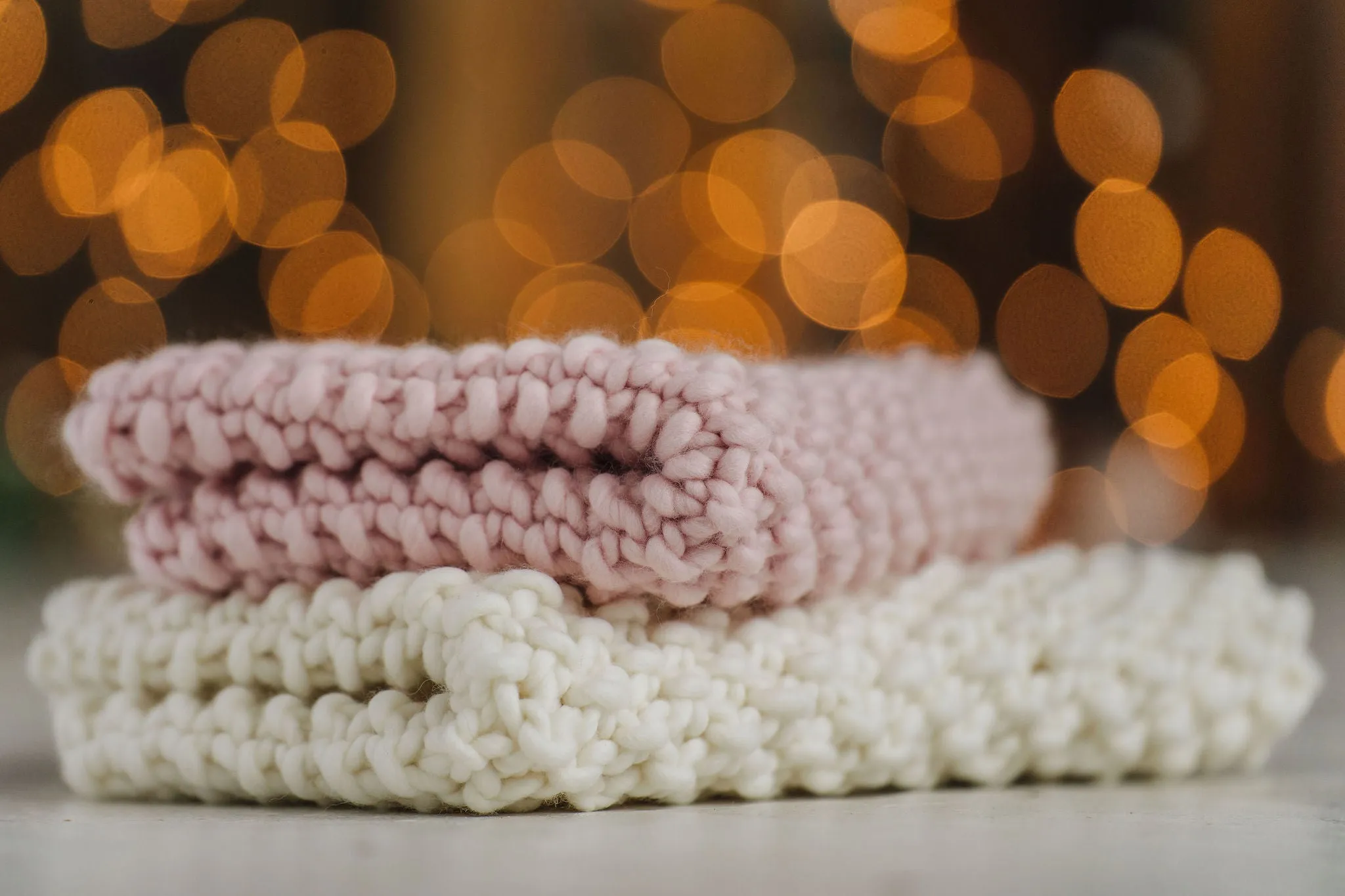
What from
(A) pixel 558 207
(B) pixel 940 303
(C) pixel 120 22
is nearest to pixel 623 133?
(A) pixel 558 207

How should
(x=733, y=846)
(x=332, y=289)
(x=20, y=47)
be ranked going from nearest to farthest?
(x=733, y=846), (x=20, y=47), (x=332, y=289)

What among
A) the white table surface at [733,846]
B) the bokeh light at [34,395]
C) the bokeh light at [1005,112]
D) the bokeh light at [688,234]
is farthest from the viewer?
the bokeh light at [688,234]

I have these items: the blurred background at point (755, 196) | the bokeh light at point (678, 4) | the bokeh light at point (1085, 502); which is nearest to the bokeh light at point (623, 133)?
the blurred background at point (755, 196)

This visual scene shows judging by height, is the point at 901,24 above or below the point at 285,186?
above

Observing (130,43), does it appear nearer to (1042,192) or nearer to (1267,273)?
(1042,192)

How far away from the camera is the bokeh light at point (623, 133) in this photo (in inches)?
66.5

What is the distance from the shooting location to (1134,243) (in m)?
1.54

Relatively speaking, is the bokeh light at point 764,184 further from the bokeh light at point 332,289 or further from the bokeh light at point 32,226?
the bokeh light at point 32,226

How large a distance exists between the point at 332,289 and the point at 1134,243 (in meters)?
1.04

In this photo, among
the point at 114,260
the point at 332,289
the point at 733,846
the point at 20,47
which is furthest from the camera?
the point at 332,289

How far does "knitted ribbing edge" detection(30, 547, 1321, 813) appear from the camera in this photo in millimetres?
398

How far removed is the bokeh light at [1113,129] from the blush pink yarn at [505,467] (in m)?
1.16

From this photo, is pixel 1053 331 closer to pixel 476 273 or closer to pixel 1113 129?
pixel 1113 129

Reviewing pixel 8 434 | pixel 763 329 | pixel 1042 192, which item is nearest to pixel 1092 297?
pixel 1042 192
